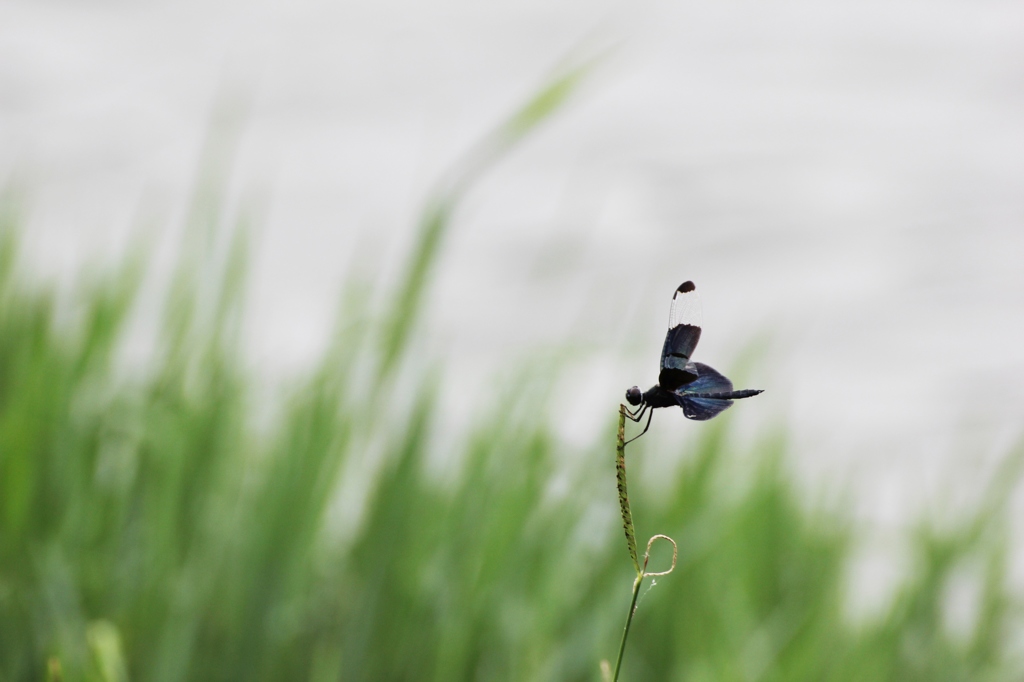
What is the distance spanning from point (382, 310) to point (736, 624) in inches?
18.6


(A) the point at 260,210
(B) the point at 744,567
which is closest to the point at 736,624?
(B) the point at 744,567

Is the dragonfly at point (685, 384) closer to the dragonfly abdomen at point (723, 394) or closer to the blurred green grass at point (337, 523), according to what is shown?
the dragonfly abdomen at point (723, 394)

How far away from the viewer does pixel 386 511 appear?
0.78m

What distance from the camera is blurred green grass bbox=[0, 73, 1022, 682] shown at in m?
0.73

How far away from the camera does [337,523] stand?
3.30 feet

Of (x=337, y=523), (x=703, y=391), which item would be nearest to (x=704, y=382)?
(x=703, y=391)

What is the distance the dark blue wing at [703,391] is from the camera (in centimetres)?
17

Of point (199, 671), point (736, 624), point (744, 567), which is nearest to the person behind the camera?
point (199, 671)

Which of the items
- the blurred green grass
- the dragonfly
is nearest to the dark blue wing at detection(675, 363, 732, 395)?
the dragonfly

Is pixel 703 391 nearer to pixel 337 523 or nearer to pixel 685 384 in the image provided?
pixel 685 384

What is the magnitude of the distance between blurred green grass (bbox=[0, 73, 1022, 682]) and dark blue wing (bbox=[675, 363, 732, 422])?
1.52ft

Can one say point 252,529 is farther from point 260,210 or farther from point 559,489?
point 260,210

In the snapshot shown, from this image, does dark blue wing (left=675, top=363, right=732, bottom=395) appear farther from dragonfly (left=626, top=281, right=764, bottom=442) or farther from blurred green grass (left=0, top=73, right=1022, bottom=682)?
blurred green grass (left=0, top=73, right=1022, bottom=682)

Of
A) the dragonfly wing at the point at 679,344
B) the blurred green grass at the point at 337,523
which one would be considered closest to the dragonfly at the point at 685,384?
the dragonfly wing at the point at 679,344
